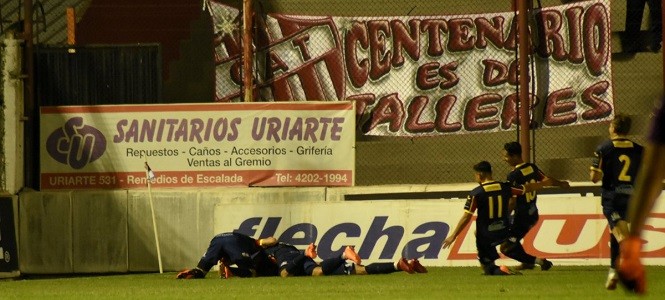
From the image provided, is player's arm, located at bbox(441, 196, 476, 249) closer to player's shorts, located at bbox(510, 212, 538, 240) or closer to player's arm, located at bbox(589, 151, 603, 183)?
player's shorts, located at bbox(510, 212, 538, 240)

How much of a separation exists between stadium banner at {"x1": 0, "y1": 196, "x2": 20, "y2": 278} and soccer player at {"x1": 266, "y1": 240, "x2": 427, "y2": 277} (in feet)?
12.5

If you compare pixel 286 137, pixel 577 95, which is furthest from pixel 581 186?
pixel 286 137

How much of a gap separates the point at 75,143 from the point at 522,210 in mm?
7209

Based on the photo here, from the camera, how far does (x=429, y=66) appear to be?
22125mm

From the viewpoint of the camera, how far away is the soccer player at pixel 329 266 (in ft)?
56.1

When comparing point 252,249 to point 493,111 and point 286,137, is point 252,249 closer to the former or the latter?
point 286,137

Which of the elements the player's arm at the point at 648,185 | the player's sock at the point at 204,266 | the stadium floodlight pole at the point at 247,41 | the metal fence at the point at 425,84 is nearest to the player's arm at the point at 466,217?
the player's sock at the point at 204,266

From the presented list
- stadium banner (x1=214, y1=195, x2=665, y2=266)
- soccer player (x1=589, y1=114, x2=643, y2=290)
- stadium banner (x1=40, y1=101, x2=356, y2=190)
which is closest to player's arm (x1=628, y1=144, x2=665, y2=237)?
soccer player (x1=589, y1=114, x2=643, y2=290)

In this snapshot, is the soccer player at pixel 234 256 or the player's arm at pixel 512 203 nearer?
the soccer player at pixel 234 256

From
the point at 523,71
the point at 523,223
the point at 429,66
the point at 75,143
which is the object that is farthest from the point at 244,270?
the point at 429,66

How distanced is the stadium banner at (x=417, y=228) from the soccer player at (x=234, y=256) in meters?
2.18

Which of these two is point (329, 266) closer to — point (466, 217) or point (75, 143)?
point (466, 217)

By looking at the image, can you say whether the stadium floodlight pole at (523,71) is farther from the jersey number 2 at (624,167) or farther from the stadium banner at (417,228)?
the jersey number 2 at (624,167)

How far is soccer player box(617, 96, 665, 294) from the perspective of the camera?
5.66 metres
